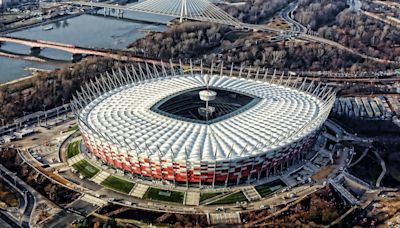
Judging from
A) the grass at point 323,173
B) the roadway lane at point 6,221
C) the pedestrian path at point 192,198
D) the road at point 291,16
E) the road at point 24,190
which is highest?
the road at point 291,16

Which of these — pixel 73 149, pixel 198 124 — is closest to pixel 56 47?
pixel 73 149

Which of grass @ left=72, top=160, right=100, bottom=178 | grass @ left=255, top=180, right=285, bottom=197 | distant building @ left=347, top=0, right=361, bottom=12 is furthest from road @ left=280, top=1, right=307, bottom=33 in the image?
grass @ left=72, top=160, right=100, bottom=178

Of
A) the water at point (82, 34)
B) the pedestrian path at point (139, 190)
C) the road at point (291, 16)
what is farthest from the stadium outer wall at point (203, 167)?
the road at point (291, 16)

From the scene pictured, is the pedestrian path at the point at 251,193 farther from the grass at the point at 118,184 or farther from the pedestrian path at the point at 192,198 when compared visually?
the grass at the point at 118,184

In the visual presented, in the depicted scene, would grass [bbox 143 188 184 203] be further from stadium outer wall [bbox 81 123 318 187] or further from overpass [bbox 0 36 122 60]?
overpass [bbox 0 36 122 60]

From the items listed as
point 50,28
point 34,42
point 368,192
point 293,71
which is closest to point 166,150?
point 368,192

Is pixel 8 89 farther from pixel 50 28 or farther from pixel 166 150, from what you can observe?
pixel 50 28
